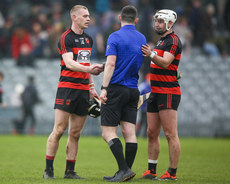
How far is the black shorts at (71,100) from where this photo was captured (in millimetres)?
7785

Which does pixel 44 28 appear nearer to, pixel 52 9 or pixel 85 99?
pixel 52 9

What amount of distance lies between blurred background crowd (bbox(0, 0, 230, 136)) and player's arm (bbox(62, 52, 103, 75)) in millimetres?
12537

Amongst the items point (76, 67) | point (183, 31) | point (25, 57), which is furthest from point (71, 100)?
point (183, 31)

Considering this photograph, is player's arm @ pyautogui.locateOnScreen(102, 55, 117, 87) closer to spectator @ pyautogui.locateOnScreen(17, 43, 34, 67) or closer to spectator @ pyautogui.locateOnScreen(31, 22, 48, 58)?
spectator @ pyautogui.locateOnScreen(17, 43, 34, 67)

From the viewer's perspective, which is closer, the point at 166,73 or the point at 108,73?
the point at 108,73

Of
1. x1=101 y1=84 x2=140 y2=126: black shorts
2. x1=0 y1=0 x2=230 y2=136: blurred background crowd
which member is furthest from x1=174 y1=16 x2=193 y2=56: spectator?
x1=101 y1=84 x2=140 y2=126: black shorts

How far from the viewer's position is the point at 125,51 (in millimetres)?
7457

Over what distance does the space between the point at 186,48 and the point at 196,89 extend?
6.20 feet

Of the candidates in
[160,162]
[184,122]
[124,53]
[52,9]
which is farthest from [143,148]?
[52,9]

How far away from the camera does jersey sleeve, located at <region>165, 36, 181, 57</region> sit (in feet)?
25.6

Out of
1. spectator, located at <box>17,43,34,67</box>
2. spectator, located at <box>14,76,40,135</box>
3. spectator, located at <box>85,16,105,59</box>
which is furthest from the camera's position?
spectator, located at <box>17,43,34,67</box>

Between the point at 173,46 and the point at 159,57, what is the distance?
393 mm

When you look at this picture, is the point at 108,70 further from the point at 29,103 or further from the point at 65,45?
the point at 29,103

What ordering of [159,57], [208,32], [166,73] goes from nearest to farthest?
[159,57], [166,73], [208,32]
